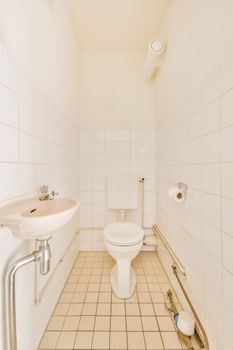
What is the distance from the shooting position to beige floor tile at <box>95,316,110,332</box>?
110cm

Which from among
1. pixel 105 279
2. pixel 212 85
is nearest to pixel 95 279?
pixel 105 279

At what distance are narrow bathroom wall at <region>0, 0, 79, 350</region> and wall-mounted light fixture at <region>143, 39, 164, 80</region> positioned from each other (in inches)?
31.3

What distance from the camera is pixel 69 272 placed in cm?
167

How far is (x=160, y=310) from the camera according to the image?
124 cm

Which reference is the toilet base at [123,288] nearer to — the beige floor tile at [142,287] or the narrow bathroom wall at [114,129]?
the beige floor tile at [142,287]

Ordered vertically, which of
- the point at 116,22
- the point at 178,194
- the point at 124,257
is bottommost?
the point at 124,257

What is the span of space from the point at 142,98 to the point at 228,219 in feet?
5.90

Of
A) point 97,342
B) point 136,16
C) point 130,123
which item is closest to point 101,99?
point 130,123

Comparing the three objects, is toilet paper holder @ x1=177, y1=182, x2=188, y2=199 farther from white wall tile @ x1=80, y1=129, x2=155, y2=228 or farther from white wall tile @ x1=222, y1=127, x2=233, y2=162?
white wall tile @ x1=80, y1=129, x2=155, y2=228

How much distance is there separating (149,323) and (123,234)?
0.66 m

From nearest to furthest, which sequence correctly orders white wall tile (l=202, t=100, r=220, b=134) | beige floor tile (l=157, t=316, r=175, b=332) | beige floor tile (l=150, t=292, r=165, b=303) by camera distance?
white wall tile (l=202, t=100, r=220, b=134) → beige floor tile (l=157, t=316, r=175, b=332) → beige floor tile (l=150, t=292, r=165, b=303)

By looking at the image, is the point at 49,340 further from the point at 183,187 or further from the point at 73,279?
the point at 183,187

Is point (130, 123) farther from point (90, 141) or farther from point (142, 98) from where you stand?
point (90, 141)

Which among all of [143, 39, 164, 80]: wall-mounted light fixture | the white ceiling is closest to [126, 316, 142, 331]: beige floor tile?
[143, 39, 164, 80]: wall-mounted light fixture
